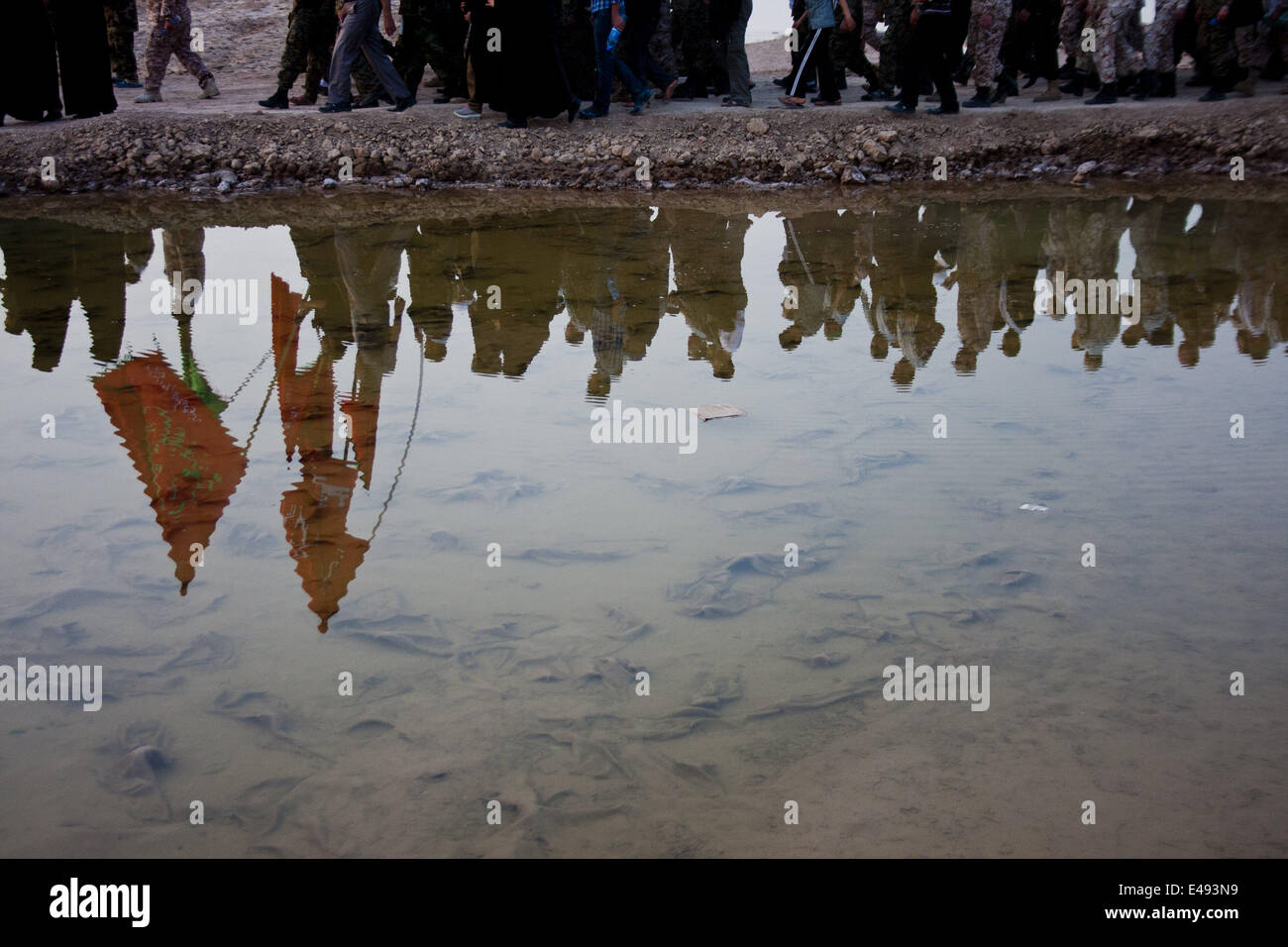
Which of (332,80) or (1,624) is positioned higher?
(332,80)

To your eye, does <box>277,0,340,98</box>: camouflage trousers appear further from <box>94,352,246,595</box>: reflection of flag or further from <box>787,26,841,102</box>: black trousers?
<box>94,352,246,595</box>: reflection of flag

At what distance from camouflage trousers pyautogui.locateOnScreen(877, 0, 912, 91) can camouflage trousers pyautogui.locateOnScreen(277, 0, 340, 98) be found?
5.39 m

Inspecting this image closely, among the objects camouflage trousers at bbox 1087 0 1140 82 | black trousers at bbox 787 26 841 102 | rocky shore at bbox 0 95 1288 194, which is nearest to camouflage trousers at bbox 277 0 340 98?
rocky shore at bbox 0 95 1288 194

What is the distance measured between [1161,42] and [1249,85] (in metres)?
0.89

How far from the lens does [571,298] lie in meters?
6.66

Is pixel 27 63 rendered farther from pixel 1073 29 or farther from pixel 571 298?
pixel 1073 29

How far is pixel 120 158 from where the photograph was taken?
10.0 meters

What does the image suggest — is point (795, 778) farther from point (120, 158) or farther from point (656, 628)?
point (120, 158)

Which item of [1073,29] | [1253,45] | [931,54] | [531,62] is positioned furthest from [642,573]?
[1253,45]
